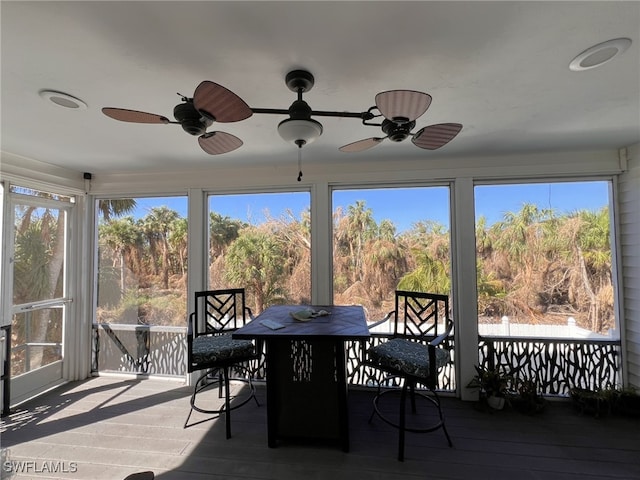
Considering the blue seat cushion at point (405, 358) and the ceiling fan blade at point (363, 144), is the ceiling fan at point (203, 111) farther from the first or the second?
the blue seat cushion at point (405, 358)

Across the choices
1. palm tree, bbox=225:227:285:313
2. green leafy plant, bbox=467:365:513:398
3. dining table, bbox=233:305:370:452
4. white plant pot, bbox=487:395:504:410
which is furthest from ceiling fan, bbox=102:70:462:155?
white plant pot, bbox=487:395:504:410

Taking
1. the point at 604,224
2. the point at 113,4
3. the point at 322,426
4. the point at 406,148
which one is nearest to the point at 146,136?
the point at 113,4

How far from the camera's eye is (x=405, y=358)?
7.15 ft

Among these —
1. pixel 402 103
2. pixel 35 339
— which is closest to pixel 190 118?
pixel 402 103

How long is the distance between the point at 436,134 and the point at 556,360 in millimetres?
2829

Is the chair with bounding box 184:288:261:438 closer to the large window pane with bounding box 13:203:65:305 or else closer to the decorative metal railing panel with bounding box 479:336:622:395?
the large window pane with bounding box 13:203:65:305

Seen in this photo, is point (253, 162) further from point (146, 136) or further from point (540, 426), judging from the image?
point (540, 426)

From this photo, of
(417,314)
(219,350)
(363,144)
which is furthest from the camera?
(417,314)

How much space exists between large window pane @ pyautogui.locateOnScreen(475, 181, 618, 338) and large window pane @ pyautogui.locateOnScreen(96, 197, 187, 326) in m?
3.34

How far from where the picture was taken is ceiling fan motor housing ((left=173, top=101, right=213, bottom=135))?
1.37 m

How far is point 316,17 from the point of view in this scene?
1189mm

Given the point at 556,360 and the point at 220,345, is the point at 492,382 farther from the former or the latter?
the point at 220,345

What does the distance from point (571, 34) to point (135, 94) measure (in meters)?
2.21

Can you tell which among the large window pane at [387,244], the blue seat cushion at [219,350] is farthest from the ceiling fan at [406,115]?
the blue seat cushion at [219,350]
